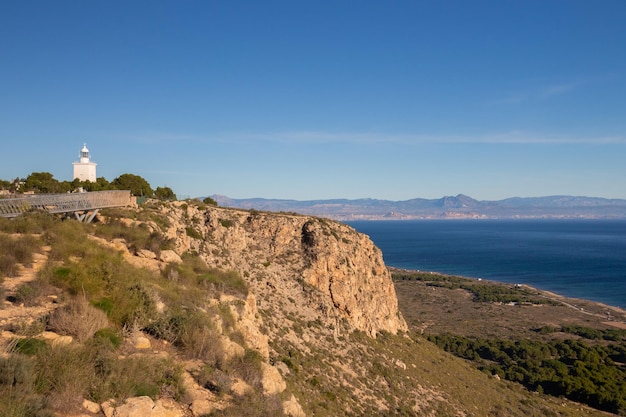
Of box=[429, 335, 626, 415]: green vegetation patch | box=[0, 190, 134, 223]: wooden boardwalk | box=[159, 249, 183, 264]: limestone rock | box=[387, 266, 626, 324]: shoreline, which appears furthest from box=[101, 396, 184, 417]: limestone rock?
box=[387, 266, 626, 324]: shoreline

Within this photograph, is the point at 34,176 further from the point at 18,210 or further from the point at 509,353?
the point at 509,353

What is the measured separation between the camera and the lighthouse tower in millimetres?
35375

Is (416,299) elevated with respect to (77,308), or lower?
lower

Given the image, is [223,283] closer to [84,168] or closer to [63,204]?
Answer: [63,204]

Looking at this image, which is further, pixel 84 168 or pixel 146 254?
pixel 84 168

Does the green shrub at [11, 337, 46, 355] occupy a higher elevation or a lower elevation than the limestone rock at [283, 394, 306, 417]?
higher

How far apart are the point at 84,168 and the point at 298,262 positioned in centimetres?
2037

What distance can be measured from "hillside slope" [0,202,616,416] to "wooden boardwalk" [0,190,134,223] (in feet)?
2.88

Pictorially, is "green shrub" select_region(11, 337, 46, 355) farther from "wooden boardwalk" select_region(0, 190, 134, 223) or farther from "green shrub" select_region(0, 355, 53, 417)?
"wooden boardwalk" select_region(0, 190, 134, 223)

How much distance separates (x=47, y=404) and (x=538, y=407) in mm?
36217

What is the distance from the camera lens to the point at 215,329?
11.3m

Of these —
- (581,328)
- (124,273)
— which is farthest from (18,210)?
(581,328)

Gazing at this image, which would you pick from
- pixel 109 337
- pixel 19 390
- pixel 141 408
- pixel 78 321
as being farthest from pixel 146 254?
pixel 19 390

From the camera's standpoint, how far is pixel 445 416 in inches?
977
